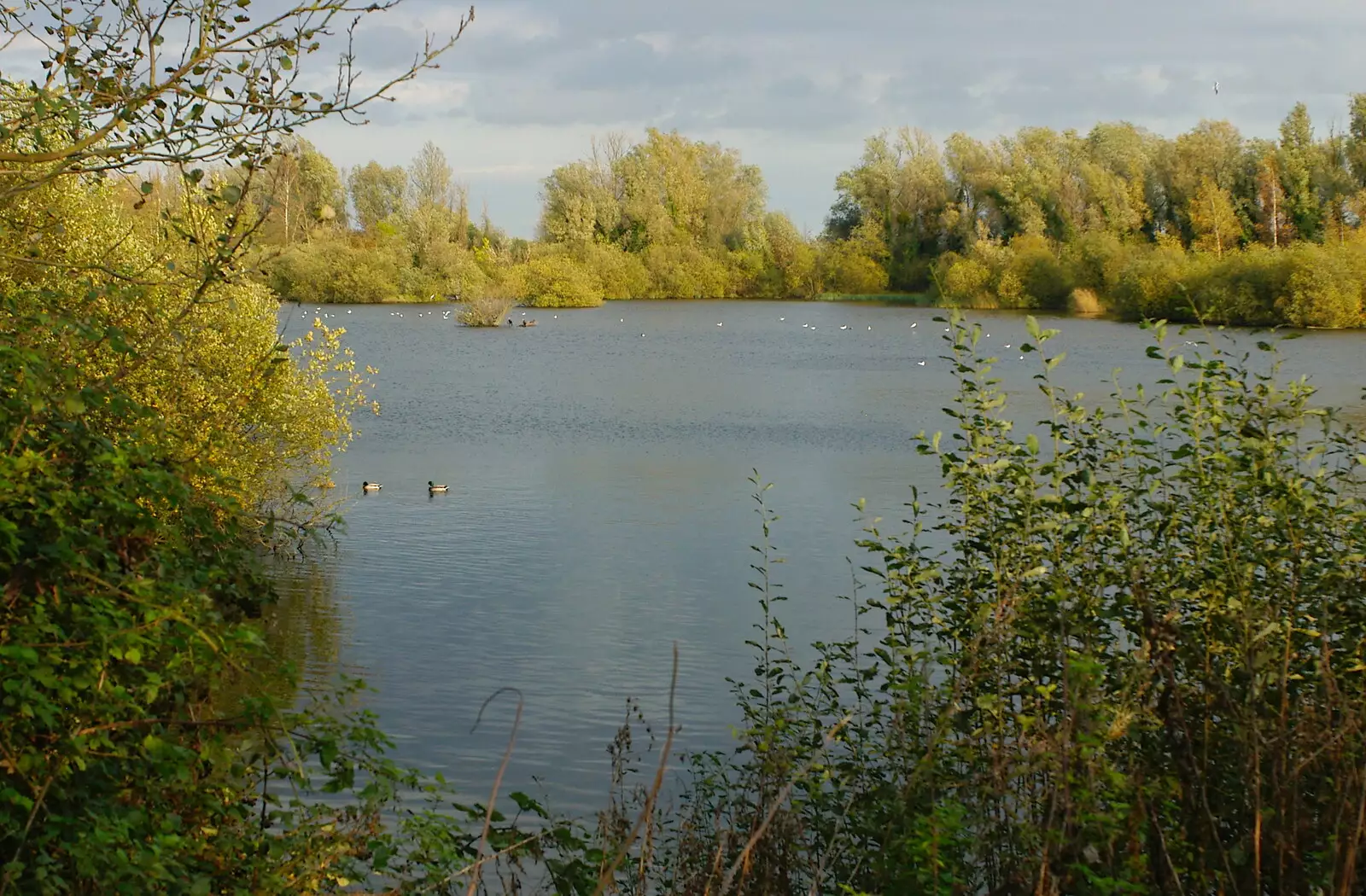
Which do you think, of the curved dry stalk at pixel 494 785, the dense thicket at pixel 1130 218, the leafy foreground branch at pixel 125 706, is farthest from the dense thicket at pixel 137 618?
the dense thicket at pixel 1130 218

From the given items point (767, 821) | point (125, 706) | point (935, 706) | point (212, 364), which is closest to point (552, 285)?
point (212, 364)

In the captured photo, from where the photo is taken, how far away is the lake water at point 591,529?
10508 millimetres

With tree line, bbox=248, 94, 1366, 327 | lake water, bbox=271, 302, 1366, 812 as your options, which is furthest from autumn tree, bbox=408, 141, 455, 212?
lake water, bbox=271, 302, 1366, 812

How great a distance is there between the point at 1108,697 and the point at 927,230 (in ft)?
260

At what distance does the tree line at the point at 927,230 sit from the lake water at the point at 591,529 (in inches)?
820

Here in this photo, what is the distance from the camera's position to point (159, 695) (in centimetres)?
452

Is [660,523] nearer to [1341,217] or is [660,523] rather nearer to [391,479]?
[391,479]

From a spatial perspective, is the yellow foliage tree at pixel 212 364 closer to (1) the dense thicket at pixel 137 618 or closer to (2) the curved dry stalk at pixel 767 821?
(1) the dense thicket at pixel 137 618

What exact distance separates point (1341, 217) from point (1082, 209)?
12.9 m

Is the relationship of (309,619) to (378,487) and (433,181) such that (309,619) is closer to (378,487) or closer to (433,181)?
(378,487)

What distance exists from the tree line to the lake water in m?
20.8

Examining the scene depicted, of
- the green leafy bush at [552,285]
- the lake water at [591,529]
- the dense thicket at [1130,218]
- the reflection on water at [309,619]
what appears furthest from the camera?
the green leafy bush at [552,285]

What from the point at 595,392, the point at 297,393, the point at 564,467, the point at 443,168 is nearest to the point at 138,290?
the point at 297,393

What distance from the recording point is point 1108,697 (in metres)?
4.74
